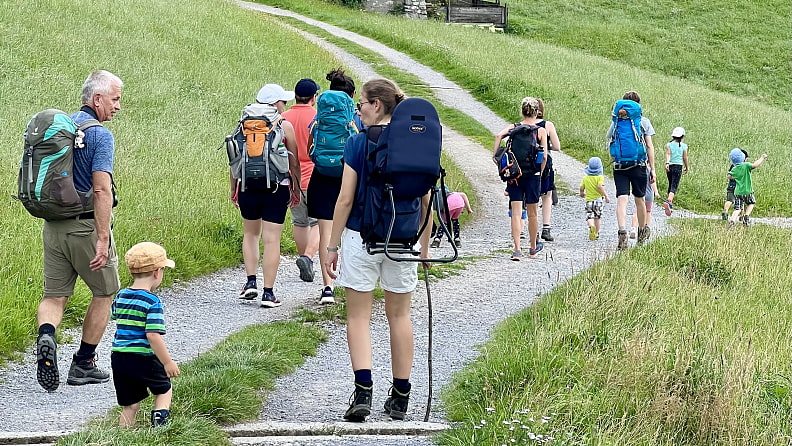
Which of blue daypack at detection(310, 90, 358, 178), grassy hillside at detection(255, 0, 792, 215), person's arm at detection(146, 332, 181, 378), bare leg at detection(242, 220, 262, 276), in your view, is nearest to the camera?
person's arm at detection(146, 332, 181, 378)

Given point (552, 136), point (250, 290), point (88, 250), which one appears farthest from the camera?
point (552, 136)

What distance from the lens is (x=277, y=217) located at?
8695mm

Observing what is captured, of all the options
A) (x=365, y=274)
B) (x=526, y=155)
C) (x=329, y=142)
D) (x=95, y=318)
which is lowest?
(x=95, y=318)

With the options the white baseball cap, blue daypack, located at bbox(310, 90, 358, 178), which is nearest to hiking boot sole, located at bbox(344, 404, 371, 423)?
blue daypack, located at bbox(310, 90, 358, 178)

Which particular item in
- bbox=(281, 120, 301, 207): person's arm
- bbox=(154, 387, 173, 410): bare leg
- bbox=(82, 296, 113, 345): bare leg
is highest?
bbox=(281, 120, 301, 207): person's arm

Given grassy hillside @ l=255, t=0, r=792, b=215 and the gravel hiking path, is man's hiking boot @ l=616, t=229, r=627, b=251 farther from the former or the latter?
grassy hillside @ l=255, t=0, r=792, b=215

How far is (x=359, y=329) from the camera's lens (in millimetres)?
5637

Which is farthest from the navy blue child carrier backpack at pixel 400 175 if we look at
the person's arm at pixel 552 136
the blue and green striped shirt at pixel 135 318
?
the person's arm at pixel 552 136

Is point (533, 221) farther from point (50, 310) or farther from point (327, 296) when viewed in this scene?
point (50, 310)

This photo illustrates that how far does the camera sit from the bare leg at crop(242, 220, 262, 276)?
28.9ft

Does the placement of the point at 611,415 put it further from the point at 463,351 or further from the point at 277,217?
the point at 277,217

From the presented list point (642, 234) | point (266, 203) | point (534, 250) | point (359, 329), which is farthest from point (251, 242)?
point (642, 234)

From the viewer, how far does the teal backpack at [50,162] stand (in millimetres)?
5895

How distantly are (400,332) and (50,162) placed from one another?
7.69 feet
